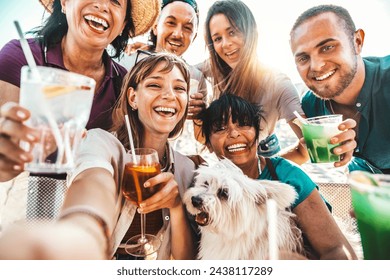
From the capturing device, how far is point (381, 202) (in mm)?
1030

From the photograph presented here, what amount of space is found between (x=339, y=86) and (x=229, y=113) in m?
0.56

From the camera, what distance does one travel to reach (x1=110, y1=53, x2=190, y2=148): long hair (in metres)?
1.69

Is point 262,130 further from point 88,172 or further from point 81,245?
point 81,245

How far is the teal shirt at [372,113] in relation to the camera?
68.4 inches

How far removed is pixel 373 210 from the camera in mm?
1057

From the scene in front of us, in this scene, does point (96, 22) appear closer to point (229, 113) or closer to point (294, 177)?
point (229, 113)

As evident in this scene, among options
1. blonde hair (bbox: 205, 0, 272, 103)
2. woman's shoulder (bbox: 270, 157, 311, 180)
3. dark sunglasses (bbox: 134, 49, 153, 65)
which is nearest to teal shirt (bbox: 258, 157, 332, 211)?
woman's shoulder (bbox: 270, 157, 311, 180)

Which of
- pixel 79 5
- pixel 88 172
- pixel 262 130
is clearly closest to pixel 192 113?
pixel 262 130

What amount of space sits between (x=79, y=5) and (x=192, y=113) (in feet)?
2.42

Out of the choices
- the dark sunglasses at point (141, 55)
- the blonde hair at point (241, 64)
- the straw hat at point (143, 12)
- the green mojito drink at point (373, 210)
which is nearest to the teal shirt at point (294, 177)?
the blonde hair at point (241, 64)

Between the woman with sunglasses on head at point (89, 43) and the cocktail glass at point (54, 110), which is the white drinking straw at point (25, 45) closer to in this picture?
the cocktail glass at point (54, 110)

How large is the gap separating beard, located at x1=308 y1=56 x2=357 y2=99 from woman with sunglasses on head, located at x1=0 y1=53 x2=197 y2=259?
2.18 ft

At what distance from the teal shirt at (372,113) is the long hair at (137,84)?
2.21ft

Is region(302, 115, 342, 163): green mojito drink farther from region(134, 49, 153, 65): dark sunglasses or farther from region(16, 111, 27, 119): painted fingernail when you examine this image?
region(16, 111, 27, 119): painted fingernail
